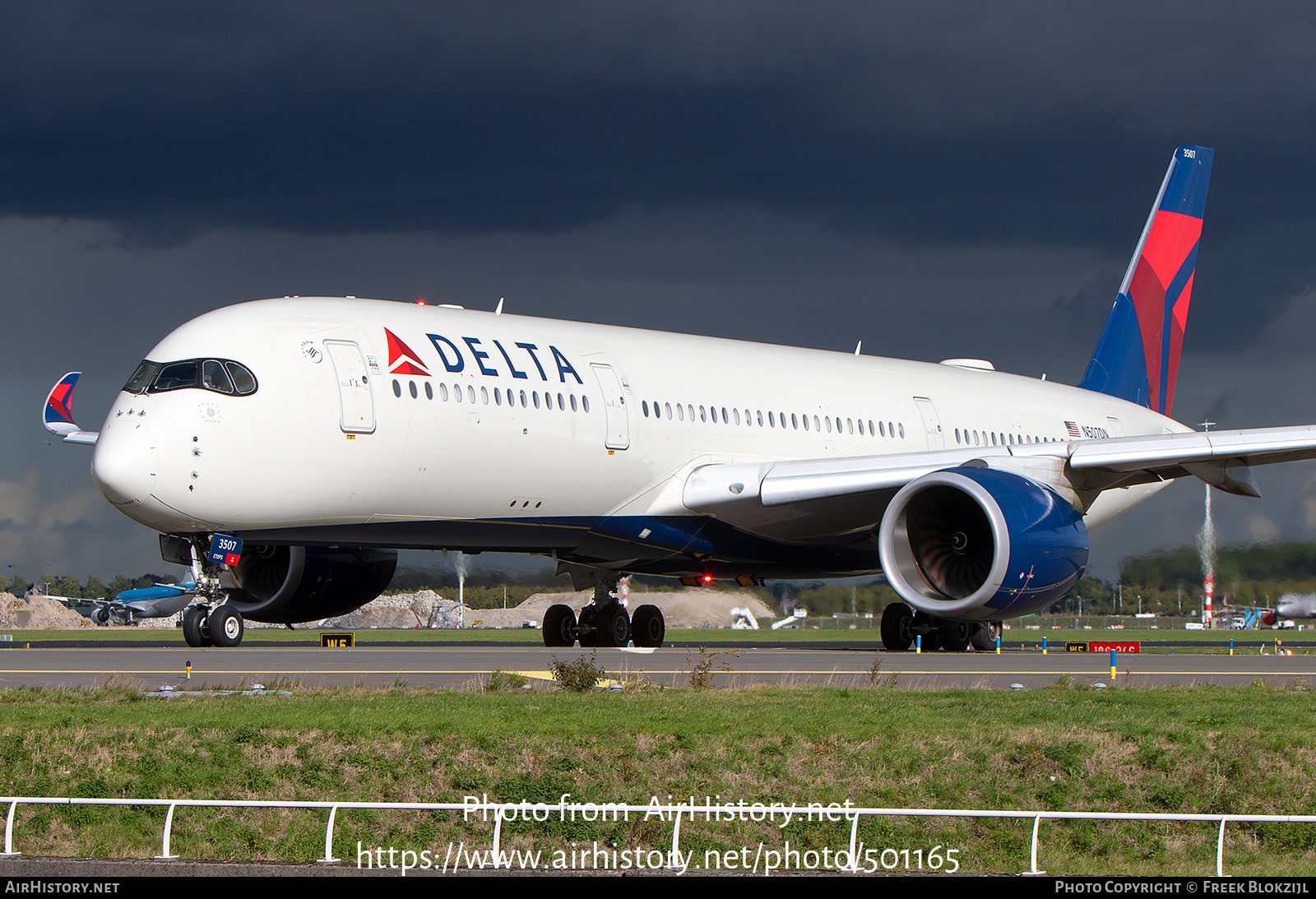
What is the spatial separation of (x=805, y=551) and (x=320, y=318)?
9.02m

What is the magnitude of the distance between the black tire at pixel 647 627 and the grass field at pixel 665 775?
1203 cm

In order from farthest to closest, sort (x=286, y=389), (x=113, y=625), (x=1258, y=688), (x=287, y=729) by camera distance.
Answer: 1. (x=113, y=625)
2. (x=286, y=389)
3. (x=1258, y=688)
4. (x=287, y=729)

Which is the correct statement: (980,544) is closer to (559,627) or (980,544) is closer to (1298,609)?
(559,627)

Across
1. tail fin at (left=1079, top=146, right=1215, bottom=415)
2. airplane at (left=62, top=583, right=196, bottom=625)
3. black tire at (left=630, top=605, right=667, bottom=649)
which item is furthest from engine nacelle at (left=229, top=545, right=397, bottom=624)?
airplane at (left=62, top=583, right=196, bottom=625)

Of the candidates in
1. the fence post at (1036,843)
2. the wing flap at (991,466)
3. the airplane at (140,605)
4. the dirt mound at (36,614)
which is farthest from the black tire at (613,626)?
the airplane at (140,605)

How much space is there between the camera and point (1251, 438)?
20.4m

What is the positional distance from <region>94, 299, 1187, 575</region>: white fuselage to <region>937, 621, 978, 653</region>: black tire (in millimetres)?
1758

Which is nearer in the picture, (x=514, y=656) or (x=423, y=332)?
(x=423, y=332)

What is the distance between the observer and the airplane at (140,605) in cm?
6625

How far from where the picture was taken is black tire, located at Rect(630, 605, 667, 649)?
79.8ft

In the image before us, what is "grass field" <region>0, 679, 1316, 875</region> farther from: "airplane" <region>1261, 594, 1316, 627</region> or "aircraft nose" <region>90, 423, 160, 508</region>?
"airplane" <region>1261, 594, 1316, 627</region>

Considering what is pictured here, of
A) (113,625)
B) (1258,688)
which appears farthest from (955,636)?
(113,625)

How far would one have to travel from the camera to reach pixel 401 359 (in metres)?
18.2

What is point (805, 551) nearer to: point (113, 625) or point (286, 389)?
point (286, 389)
